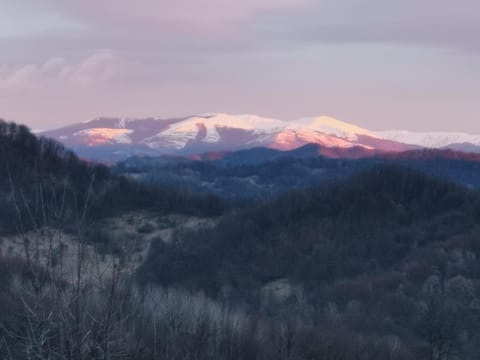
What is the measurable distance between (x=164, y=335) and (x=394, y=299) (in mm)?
13012

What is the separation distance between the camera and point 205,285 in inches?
1331

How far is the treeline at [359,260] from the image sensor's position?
25.2 meters

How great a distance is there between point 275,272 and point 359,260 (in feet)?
13.0

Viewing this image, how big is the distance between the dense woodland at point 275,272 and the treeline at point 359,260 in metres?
0.08

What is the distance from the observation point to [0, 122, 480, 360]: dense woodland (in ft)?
52.9

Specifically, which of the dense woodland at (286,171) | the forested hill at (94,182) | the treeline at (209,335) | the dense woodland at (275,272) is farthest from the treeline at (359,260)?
the dense woodland at (286,171)

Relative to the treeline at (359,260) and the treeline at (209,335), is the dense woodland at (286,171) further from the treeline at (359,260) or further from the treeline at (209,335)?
the treeline at (209,335)

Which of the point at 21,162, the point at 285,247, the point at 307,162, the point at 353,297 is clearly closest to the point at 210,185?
the point at 307,162

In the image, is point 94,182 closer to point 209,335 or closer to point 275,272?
point 275,272

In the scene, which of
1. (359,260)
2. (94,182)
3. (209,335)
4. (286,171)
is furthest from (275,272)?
(286,171)

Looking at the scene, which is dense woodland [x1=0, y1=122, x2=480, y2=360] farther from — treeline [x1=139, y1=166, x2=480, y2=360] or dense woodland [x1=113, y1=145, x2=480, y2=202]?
dense woodland [x1=113, y1=145, x2=480, y2=202]

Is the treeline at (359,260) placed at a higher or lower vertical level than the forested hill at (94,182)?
lower

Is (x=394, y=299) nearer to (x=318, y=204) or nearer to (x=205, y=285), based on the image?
(x=205, y=285)

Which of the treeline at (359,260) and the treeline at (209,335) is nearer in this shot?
the treeline at (209,335)
